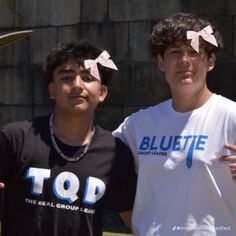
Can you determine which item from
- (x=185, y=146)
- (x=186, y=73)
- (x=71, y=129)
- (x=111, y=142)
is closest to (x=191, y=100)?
(x=186, y=73)

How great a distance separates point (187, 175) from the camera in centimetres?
304

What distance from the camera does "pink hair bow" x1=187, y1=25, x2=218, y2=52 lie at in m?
3.15

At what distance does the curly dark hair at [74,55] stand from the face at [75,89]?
3cm

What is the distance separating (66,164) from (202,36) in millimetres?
907

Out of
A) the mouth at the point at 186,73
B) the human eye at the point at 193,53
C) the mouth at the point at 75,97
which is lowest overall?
the mouth at the point at 75,97

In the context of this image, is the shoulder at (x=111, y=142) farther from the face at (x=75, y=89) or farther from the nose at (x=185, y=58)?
the nose at (x=185, y=58)

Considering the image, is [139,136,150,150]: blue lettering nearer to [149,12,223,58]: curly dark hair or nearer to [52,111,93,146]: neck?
[52,111,93,146]: neck

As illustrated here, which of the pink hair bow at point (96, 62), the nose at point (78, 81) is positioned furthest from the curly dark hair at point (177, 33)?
the nose at point (78, 81)

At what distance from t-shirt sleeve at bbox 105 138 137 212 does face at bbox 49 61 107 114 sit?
27cm

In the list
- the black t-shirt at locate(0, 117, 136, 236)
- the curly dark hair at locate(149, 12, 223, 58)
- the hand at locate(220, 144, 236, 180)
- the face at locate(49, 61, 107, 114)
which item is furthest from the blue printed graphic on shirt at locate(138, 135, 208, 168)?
the curly dark hair at locate(149, 12, 223, 58)

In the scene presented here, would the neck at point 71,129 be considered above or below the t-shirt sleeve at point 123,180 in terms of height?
above

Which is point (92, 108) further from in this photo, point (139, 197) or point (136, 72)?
point (136, 72)

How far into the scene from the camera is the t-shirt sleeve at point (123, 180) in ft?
11.0

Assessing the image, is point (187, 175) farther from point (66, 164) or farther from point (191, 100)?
point (66, 164)
